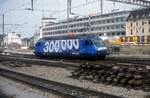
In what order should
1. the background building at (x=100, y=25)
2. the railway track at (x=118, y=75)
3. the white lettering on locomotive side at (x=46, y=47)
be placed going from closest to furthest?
1. the railway track at (x=118, y=75)
2. the white lettering on locomotive side at (x=46, y=47)
3. the background building at (x=100, y=25)

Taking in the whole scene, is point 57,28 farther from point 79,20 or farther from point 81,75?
point 81,75

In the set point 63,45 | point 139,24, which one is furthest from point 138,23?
point 63,45

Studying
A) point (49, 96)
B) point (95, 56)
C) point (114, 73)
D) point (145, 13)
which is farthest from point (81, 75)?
point (145, 13)

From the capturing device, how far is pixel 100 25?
130m

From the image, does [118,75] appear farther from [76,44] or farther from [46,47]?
[46,47]

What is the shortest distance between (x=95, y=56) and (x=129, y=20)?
3359 inches

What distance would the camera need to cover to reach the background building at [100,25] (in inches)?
4845

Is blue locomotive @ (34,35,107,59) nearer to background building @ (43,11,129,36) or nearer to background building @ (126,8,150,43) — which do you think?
background building @ (126,8,150,43)

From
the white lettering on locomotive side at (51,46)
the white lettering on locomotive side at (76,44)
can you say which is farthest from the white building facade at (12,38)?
the white lettering on locomotive side at (76,44)

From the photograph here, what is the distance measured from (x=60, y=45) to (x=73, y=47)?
147 inches

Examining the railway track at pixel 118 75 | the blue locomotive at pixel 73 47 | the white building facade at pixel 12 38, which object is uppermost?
the white building facade at pixel 12 38

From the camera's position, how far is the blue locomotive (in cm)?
4128

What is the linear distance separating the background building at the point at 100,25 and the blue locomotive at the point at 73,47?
67.5m

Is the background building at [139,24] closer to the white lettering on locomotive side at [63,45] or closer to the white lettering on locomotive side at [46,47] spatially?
the white lettering on locomotive side at [46,47]
